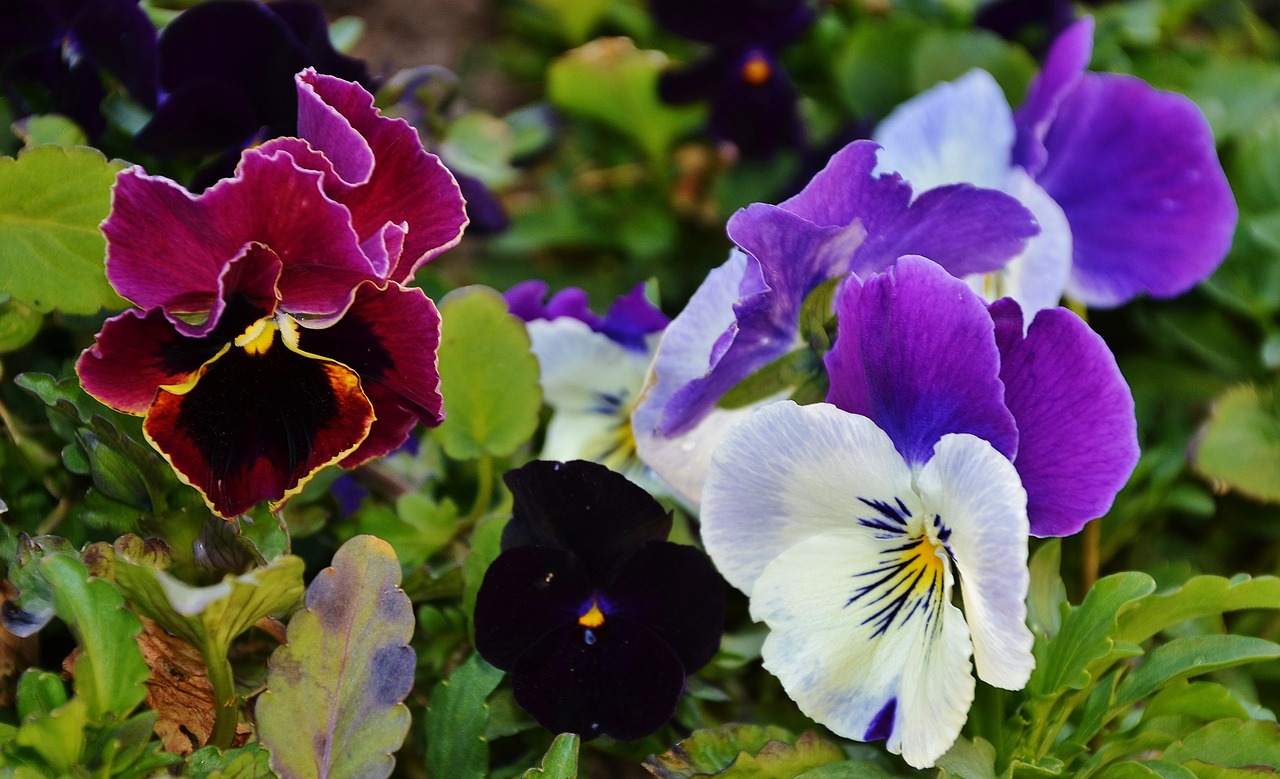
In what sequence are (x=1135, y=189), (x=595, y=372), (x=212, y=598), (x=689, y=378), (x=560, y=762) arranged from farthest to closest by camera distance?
(x=1135, y=189)
(x=595, y=372)
(x=689, y=378)
(x=560, y=762)
(x=212, y=598)

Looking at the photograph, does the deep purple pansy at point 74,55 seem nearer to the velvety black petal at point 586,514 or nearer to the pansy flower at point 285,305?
the pansy flower at point 285,305

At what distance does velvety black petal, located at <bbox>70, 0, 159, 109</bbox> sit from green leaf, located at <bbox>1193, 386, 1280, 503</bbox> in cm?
79

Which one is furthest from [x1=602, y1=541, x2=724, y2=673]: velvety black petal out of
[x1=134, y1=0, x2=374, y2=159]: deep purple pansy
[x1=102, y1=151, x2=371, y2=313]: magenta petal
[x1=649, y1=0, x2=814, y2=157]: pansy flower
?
[x1=649, y1=0, x2=814, y2=157]: pansy flower

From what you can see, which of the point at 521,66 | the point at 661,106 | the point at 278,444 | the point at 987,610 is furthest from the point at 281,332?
the point at 521,66

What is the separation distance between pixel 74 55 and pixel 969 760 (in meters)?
0.67

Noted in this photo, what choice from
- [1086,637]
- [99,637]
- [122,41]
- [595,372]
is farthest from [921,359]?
[122,41]

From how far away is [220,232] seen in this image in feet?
1.62

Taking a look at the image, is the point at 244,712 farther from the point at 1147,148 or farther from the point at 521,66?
the point at 521,66

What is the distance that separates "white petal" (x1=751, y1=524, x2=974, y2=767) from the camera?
53cm

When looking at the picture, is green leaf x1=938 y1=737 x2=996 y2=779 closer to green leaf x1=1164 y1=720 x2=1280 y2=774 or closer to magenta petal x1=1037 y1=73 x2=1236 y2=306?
green leaf x1=1164 y1=720 x2=1280 y2=774

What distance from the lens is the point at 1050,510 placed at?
1.74 feet

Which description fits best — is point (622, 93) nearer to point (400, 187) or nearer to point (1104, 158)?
point (1104, 158)

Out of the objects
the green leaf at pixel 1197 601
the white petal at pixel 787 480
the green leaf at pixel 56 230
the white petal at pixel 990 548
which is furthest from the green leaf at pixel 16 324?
the green leaf at pixel 1197 601

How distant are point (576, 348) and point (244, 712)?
296 millimetres
